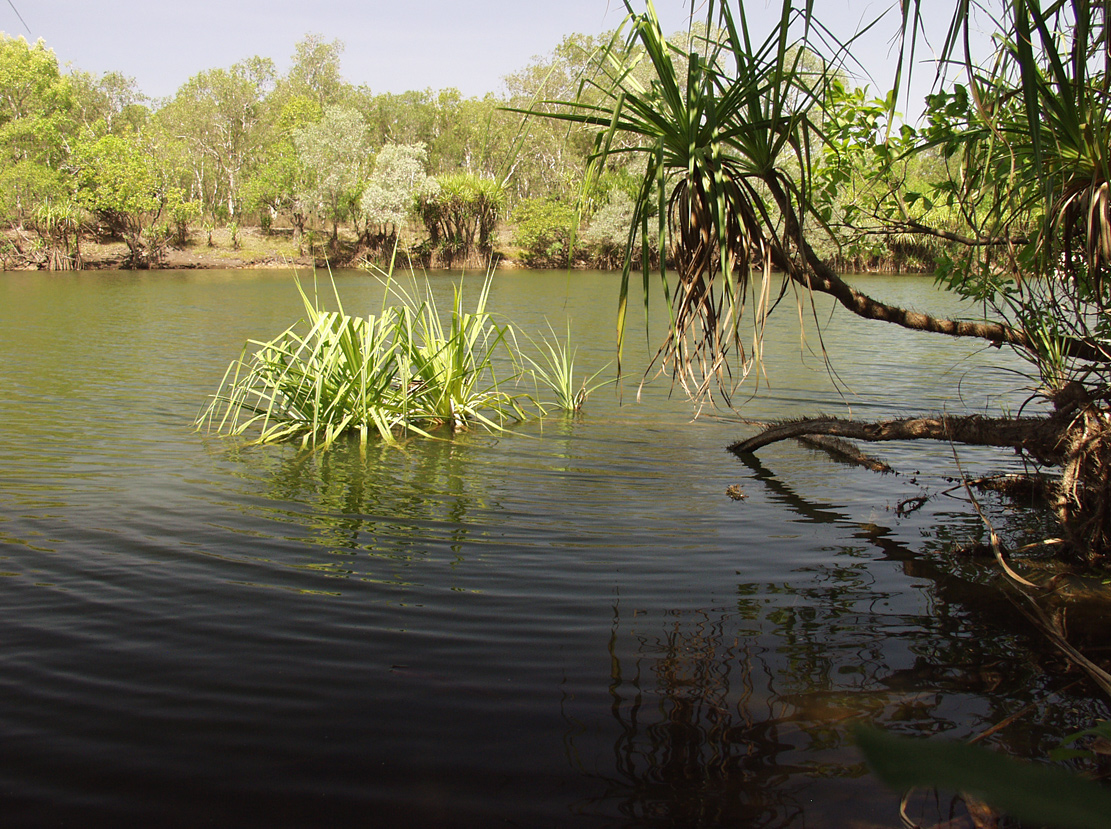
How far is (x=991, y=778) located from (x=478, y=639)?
280 cm

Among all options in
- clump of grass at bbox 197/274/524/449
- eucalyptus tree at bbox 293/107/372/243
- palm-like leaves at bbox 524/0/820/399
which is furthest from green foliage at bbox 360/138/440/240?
palm-like leaves at bbox 524/0/820/399

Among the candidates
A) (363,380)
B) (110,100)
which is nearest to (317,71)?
(110,100)

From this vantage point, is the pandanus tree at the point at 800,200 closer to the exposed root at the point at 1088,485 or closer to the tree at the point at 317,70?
the exposed root at the point at 1088,485

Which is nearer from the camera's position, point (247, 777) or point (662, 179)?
point (247, 777)

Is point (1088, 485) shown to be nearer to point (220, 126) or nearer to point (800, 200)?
point (800, 200)

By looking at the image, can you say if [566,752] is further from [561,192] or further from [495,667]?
[561,192]

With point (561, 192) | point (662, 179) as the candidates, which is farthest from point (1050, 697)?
point (561, 192)

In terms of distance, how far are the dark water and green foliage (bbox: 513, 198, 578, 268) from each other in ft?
128

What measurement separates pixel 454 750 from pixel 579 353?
1109cm

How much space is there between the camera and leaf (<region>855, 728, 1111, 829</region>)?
39 centimetres

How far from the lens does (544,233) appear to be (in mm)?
44312

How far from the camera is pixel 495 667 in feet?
9.34

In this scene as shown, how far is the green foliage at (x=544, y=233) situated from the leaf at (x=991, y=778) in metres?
44.1

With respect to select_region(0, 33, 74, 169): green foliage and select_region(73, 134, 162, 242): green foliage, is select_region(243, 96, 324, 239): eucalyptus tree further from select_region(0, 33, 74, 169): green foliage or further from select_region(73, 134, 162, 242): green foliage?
select_region(0, 33, 74, 169): green foliage
